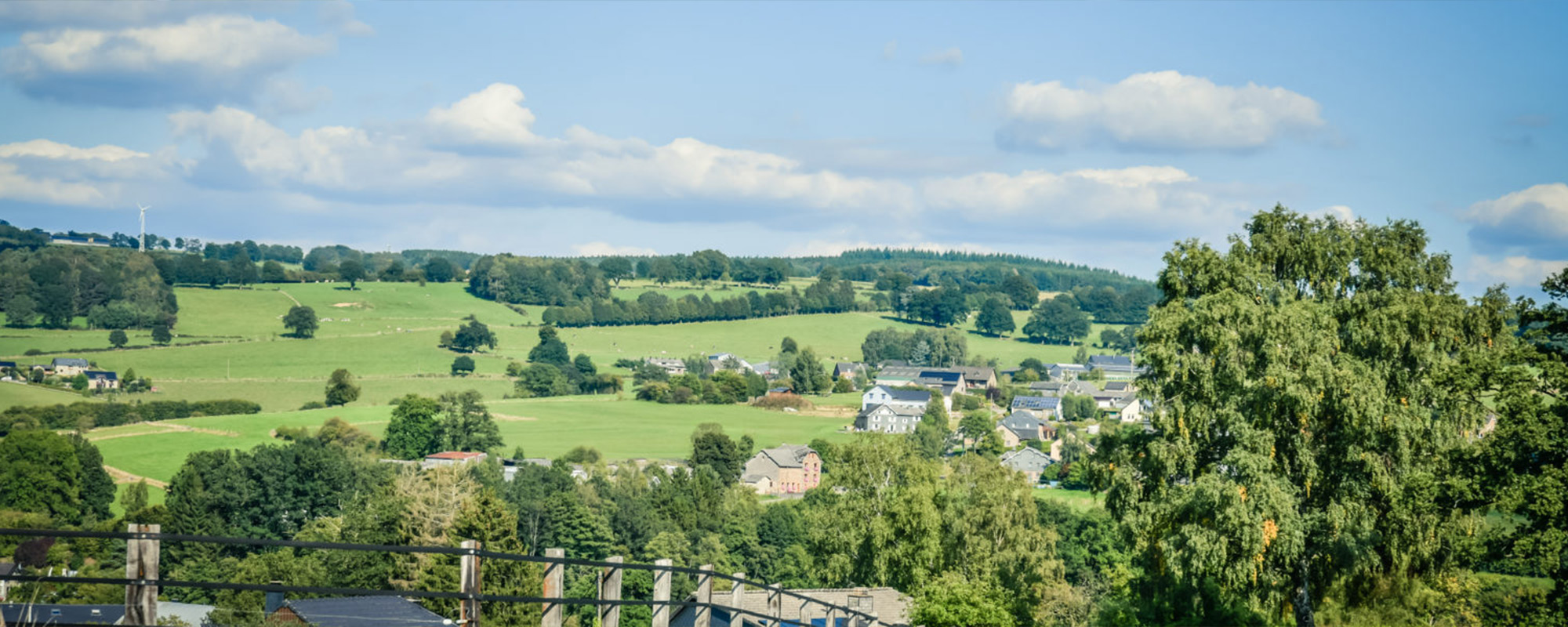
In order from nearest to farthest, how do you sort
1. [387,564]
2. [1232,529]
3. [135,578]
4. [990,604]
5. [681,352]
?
[135,578], [1232,529], [990,604], [387,564], [681,352]

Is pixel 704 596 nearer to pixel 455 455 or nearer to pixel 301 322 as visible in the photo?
pixel 455 455

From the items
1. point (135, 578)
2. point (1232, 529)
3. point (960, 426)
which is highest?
point (135, 578)

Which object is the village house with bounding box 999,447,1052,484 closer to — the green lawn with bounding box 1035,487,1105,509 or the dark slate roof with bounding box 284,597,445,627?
the green lawn with bounding box 1035,487,1105,509

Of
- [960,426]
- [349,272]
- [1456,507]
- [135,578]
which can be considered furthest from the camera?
[349,272]

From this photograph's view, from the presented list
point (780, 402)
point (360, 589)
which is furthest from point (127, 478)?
point (360, 589)

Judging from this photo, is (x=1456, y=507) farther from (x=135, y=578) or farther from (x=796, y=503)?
(x=796, y=503)

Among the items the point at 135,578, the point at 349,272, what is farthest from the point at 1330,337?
A: the point at 349,272

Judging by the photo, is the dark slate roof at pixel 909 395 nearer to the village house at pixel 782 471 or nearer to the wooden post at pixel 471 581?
the village house at pixel 782 471

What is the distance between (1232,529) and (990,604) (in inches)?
357

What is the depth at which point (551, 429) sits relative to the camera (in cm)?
11644

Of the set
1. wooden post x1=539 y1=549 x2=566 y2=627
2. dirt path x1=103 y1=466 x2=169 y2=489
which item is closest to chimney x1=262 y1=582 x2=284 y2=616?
wooden post x1=539 y1=549 x2=566 y2=627

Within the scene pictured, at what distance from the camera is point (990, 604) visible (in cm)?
3438

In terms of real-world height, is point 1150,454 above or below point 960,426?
above

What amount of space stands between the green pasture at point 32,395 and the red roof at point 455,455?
37.3 meters
